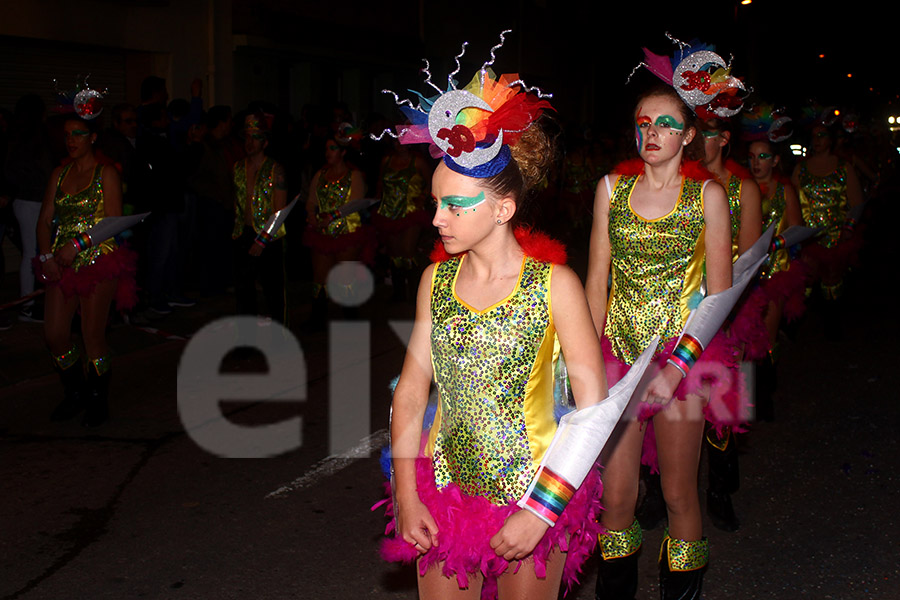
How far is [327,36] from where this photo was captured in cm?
1922

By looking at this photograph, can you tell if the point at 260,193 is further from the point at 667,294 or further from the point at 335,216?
the point at 667,294

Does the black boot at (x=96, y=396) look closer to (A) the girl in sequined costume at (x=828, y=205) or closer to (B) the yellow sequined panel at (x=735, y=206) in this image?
(B) the yellow sequined panel at (x=735, y=206)

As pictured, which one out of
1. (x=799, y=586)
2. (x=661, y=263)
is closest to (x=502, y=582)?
(x=661, y=263)

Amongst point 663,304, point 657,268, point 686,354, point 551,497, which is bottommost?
point 551,497

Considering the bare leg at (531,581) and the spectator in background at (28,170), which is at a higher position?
the spectator in background at (28,170)

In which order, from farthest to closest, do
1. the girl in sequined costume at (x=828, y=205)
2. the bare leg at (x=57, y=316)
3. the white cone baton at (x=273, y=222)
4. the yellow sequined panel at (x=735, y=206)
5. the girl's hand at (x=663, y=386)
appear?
1. the girl in sequined costume at (x=828, y=205)
2. the white cone baton at (x=273, y=222)
3. the bare leg at (x=57, y=316)
4. the yellow sequined panel at (x=735, y=206)
5. the girl's hand at (x=663, y=386)

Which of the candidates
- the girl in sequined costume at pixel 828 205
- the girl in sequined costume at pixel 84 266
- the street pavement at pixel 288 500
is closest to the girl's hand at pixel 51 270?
the girl in sequined costume at pixel 84 266

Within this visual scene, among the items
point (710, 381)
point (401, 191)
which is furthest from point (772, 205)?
point (401, 191)

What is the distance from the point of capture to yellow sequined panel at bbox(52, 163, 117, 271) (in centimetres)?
643

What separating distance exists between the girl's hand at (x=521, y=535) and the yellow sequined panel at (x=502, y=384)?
17 centimetres

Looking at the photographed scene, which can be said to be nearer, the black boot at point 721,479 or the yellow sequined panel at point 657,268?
the yellow sequined panel at point 657,268

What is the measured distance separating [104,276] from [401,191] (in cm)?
532

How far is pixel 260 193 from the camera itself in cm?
849

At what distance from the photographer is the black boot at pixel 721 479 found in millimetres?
5062
